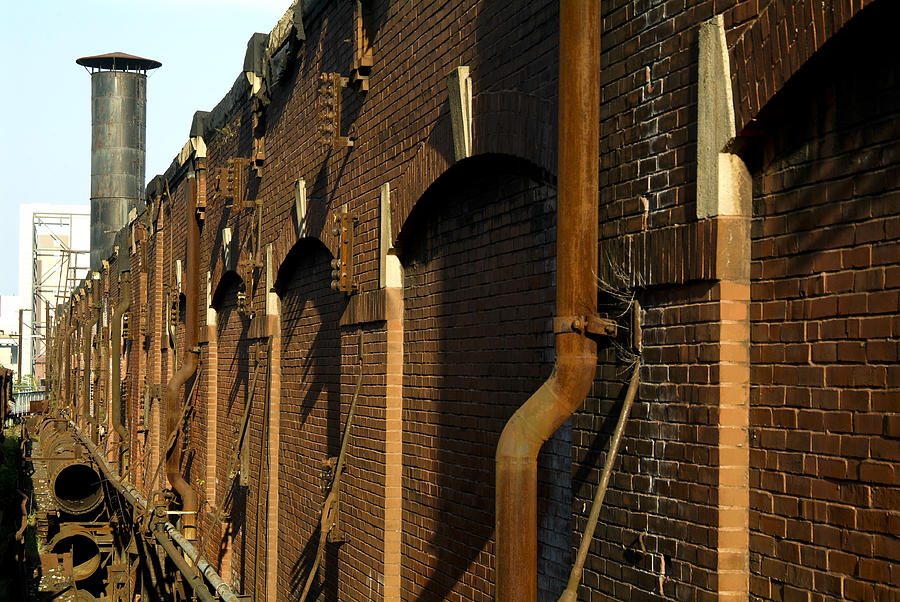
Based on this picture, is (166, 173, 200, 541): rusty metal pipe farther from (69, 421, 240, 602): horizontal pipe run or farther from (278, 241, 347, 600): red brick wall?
(278, 241, 347, 600): red brick wall

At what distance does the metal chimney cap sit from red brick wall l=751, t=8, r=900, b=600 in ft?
122

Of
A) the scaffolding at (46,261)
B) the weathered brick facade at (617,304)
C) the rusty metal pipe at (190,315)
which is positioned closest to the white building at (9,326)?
the scaffolding at (46,261)

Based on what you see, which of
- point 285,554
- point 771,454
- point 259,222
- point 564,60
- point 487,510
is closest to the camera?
point 771,454

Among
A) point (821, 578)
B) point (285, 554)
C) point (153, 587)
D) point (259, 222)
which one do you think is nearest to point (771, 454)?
point (821, 578)

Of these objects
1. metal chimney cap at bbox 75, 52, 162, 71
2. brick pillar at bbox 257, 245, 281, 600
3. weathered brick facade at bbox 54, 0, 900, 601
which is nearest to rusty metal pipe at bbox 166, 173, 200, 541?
brick pillar at bbox 257, 245, 281, 600

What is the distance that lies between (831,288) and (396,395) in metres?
4.62

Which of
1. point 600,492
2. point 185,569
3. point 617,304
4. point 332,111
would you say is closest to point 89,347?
point 185,569

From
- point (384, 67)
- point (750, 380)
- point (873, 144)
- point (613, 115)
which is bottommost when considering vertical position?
point (750, 380)

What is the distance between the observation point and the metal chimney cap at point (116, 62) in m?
37.9

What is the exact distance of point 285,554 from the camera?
10.8 meters

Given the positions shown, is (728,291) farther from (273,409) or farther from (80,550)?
(80,550)

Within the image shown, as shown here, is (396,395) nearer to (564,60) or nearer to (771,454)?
(564,60)

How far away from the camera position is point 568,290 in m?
4.41

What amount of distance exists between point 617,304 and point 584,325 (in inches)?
10.3
